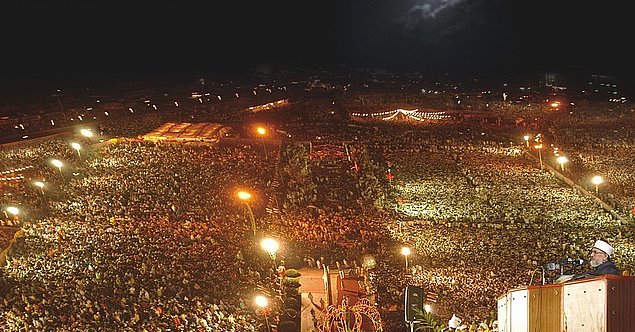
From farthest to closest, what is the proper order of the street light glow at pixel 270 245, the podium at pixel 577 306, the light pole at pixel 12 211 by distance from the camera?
the light pole at pixel 12 211 → the street light glow at pixel 270 245 → the podium at pixel 577 306

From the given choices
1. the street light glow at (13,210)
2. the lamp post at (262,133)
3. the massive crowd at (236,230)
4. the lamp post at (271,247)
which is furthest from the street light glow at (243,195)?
the lamp post at (262,133)

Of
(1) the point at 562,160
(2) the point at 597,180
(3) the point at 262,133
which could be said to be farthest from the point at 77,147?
(2) the point at 597,180

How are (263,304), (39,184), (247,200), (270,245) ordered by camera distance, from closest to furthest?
(263,304), (270,245), (247,200), (39,184)

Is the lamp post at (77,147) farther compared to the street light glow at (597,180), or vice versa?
the lamp post at (77,147)

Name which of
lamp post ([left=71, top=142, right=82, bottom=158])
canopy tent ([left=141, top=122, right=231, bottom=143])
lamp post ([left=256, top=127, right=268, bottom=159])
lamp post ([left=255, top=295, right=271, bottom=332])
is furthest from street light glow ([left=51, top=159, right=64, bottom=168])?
lamp post ([left=255, top=295, right=271, bottom=332])

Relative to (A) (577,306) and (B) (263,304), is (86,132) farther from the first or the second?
(A) (577,306)

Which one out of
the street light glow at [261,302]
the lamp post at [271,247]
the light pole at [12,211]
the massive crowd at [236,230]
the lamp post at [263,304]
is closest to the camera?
the lamp post at [263,304]

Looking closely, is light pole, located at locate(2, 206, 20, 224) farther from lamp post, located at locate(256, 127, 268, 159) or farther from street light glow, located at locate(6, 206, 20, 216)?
lamp post, located at locate(256, 127, 268, 159)

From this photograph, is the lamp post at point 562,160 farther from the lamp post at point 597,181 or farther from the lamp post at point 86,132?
the lamp post at point 86,132
